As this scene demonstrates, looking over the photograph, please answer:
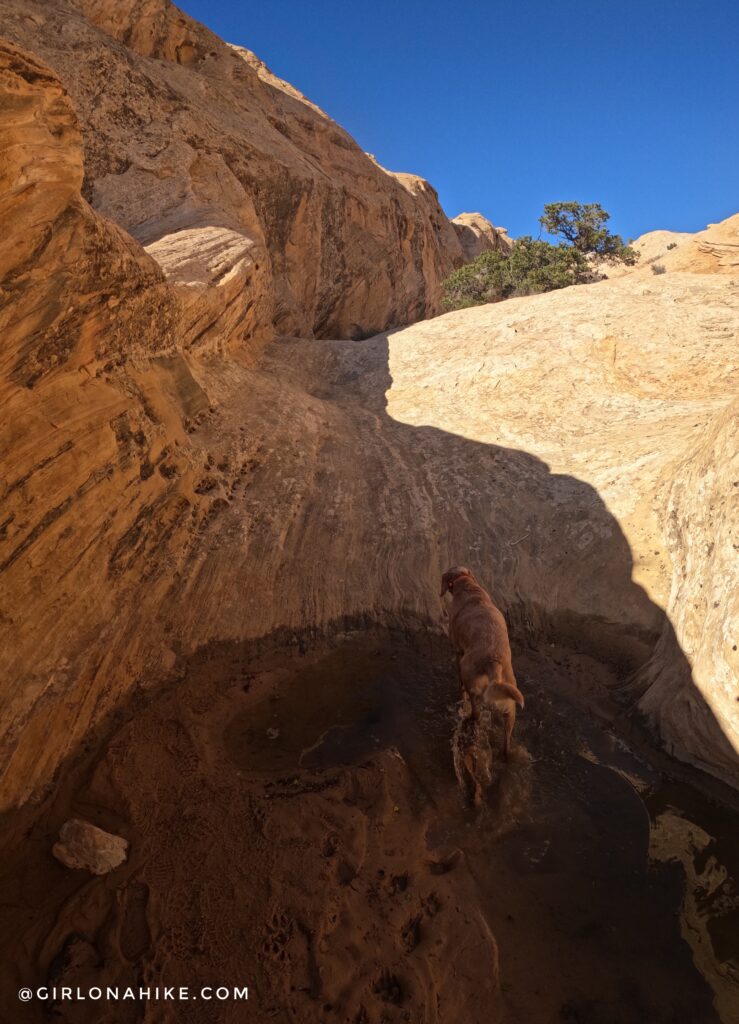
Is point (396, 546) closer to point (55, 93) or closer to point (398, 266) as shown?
point (55, 93)

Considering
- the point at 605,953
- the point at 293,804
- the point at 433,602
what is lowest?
the point at 293,804

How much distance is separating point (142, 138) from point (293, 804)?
51.1 ft

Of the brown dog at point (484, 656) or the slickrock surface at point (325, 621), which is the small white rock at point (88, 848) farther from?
the brown dog at point (484, 656)

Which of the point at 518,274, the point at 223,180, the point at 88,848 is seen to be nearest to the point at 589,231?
the point at 518,274

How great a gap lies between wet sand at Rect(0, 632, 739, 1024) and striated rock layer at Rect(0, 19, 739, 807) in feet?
2.77

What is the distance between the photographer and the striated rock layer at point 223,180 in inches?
476

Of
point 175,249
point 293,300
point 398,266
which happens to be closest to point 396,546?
point 175,249

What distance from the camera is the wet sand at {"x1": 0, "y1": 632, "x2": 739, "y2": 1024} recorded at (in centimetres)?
388

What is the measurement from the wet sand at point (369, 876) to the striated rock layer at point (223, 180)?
7.39m

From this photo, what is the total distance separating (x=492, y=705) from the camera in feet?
18.4

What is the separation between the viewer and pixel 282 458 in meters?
9.85

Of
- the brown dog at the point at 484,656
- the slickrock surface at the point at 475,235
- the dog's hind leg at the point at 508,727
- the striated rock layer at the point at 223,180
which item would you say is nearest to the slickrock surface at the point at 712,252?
the striated rock layer at the point at 223,180

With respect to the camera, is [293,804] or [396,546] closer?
[293,804]

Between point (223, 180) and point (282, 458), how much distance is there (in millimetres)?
9661
